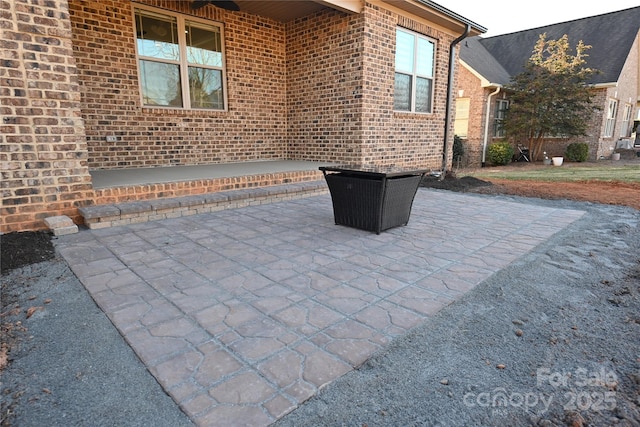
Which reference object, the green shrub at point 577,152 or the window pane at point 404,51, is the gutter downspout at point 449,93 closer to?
the window pane at point 404,51

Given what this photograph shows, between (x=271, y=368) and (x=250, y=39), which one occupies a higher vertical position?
(x=250, y=39)

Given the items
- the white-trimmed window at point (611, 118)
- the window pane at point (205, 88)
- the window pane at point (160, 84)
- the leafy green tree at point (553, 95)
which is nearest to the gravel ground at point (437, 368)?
the window pane at point (160, 84)

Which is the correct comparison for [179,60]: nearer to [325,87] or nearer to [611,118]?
[325,87]

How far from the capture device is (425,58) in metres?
7.96

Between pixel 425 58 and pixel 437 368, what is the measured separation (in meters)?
7.79

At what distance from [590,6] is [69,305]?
121 feet

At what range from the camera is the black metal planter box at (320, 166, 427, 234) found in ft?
12.2

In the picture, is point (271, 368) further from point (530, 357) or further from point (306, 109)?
point (306, 109)

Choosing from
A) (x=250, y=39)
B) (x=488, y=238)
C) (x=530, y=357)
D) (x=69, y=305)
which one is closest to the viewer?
(x=530, y=357)

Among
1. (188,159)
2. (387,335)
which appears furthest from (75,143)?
(387,335)

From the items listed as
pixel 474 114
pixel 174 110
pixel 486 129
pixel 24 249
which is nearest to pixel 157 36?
pixel 174 110

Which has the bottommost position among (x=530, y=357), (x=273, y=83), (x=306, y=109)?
(x=530, y=357)

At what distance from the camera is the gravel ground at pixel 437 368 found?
1.37 m

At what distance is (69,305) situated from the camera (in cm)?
221
